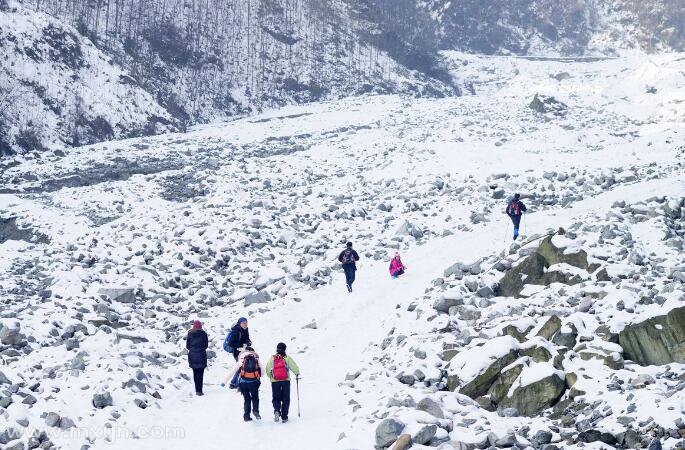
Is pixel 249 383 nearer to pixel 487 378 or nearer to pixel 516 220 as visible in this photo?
pixel 487 378

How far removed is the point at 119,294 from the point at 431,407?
12.2m

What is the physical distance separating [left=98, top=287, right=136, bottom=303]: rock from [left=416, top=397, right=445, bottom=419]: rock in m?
11.8

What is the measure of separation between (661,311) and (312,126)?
43401mm

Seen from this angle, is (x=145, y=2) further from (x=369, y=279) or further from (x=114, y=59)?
(x=369, y=279)

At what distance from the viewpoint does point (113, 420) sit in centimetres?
1301

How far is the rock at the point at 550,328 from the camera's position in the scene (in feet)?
44.9

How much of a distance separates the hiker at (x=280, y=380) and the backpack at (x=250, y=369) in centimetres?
23

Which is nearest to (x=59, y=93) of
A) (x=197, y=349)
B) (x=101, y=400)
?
(x=197, y=349)

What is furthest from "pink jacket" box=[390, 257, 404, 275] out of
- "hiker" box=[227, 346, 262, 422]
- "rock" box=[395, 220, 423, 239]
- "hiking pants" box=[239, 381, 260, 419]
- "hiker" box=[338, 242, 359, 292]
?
"hiking pants" box=[239, 381, 260, 419]

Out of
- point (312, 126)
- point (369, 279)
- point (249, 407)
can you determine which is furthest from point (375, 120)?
point (249, 407)

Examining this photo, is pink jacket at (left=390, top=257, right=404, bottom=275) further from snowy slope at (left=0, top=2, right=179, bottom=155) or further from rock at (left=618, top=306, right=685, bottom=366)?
snowy slope at (left=0, top=2, right=179, bottom=155)

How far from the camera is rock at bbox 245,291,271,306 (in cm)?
2180

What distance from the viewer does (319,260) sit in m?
25.2

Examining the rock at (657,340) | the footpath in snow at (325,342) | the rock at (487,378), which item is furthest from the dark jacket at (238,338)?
the rock at (657,340)
